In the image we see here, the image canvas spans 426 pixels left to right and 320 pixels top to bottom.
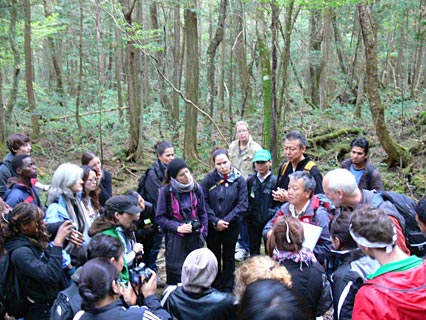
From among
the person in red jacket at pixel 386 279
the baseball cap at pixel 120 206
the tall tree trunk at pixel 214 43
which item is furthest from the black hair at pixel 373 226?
the tall tree trunk at pixel 214 43

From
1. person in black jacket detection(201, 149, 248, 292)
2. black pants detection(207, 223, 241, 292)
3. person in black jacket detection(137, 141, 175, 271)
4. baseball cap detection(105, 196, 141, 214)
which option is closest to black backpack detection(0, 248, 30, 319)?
baseball cap detection(105, 196, 141, 214)

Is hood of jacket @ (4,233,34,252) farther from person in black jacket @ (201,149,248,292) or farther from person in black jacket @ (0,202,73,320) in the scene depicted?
person in black jacket @ (201,149,248,292)

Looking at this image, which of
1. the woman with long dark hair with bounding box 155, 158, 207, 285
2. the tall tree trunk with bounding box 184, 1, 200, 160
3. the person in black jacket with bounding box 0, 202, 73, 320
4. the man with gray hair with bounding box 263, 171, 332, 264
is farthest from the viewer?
the tall tree trunk with bounding box 184, 1, 200, 160

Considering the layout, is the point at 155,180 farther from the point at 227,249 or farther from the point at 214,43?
the point at 214,43

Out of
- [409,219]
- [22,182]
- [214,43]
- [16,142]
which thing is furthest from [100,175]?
[214,43]

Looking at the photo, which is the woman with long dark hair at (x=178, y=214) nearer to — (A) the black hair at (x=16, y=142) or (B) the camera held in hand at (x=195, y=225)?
(B) the camera held in hand at (x=195, y=225)

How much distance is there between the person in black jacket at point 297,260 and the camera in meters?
2.96

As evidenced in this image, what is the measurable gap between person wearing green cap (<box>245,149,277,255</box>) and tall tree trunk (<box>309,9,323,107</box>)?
595 inches

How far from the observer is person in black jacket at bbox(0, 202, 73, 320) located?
3.07m

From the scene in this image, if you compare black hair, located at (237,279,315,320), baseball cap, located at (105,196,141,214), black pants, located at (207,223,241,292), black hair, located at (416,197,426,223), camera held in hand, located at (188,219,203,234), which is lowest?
black pants, located at (207,223,241,292)

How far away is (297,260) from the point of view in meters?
2.96

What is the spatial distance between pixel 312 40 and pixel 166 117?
9.06m

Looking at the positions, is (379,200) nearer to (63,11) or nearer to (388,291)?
(388,291)

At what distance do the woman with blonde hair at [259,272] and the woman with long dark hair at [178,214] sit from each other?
1854 mm
